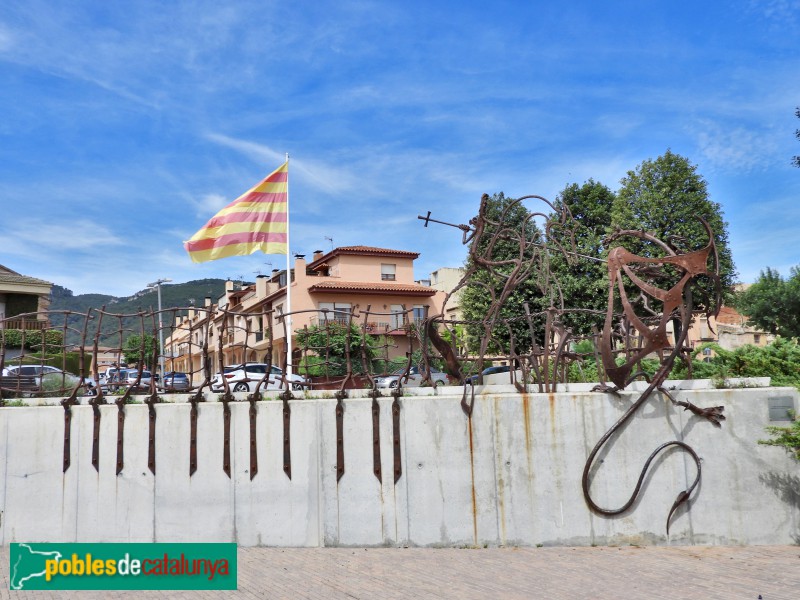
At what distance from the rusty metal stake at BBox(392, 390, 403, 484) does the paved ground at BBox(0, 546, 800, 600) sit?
3.22 ft

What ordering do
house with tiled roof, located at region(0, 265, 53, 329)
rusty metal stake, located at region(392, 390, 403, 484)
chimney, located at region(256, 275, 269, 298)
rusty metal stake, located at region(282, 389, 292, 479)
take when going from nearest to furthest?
rusty metal stake, located at region(392, 390, 403, 484) < rusty metal stake, located at region(282, 389, 292, 479) < house with tiled roof, located at region(0, 265, 53, 329) < chimney, located at region(256, 275, 269, 298)

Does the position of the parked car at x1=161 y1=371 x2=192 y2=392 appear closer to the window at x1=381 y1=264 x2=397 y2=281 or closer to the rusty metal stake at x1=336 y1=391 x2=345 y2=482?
the rusty metal stake at x1=336 y1=391 x2=345 y2=482

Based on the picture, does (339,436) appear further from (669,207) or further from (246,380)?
(669,207)

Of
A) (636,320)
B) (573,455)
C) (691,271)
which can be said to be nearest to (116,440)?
(573,455)

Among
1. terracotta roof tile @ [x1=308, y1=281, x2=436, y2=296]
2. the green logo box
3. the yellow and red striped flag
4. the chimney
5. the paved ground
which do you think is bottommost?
the paved ground

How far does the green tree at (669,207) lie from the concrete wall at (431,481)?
21376 mm

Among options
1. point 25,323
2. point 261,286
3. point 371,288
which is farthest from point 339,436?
point 261,286

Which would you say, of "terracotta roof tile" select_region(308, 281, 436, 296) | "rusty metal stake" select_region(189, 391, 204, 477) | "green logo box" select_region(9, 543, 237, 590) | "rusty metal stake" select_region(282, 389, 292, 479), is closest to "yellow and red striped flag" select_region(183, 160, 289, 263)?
"rusty metal stake" select_region(189, 391, 204, 477)

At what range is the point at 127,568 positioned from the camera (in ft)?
23.4

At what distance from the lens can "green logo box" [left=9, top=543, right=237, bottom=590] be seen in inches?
268

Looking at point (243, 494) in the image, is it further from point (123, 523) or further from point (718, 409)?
point (718, 409)

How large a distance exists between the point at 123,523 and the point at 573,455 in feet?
20.4

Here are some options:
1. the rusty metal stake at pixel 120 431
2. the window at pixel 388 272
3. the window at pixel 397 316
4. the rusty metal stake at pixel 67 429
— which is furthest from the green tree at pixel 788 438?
the window at pixel 388 272

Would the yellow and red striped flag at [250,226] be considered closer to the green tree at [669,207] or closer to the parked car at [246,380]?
the parked car at [246,380]
